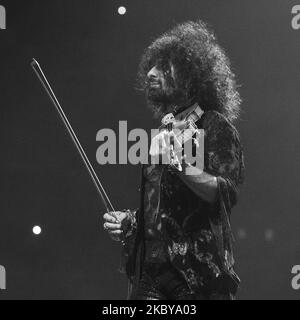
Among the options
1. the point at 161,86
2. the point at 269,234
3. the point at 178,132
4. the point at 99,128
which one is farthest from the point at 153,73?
the point at 269,234

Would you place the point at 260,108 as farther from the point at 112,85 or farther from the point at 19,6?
the point at 19,6

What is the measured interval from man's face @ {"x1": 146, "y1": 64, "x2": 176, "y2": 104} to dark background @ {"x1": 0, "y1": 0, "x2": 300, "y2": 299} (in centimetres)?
70

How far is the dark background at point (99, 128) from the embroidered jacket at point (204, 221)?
2.86ft

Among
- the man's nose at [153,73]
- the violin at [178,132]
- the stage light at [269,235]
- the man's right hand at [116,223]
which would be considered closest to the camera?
the violin at [178,132]

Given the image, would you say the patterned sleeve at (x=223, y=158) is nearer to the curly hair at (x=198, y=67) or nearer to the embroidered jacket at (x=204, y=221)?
the embroidered jacket at (x=204, y=221)

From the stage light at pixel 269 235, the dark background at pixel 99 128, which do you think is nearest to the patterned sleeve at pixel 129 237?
the dark background at pixel 99 128

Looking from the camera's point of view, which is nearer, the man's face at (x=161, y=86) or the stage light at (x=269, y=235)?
the man's face at (x=161, y=86)

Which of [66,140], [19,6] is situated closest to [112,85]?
[66,140]

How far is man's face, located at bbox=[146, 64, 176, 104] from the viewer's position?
1643 mm

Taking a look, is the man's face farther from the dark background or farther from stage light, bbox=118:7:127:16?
stage light, bbox=118:7:127:16

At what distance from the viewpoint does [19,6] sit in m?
2.41

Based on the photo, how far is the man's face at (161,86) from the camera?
1643mm

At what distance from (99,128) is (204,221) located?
0.99m

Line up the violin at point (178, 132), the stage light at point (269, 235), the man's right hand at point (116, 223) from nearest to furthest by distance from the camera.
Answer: the violin at point (178, 132), the man's right hand at point (116, 223), the stage light at point (269, 235)
